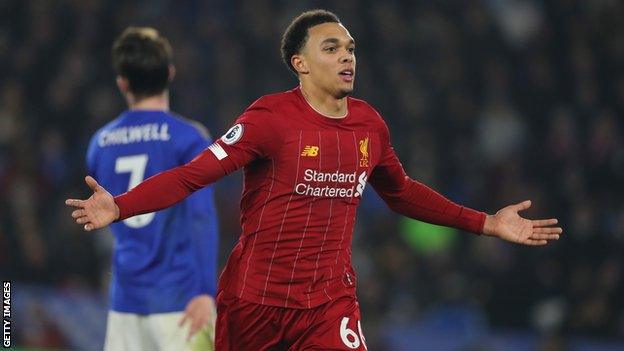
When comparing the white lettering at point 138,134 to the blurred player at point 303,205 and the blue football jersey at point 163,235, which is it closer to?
the blue football jersey at point 163,235

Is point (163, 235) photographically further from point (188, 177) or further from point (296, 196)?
point (188, 177)

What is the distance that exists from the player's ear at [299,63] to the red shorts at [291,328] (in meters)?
0.98

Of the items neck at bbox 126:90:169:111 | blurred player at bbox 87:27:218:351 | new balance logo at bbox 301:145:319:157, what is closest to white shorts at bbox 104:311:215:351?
blurred player at bbox 87:27:218:351

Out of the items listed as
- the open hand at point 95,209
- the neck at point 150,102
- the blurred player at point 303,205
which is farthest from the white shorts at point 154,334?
the open hand at point 95,209

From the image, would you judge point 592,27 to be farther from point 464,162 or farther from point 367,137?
point 367,137

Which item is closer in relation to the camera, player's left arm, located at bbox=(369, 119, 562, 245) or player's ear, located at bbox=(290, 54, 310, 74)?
player's ear, located at bbox=(290, 54, 310, 74)

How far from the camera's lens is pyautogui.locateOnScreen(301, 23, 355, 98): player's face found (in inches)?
188

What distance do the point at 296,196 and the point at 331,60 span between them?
1.94 feet

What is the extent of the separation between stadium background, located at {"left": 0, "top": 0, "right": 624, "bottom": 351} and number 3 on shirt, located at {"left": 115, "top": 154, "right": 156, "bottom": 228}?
186 inches

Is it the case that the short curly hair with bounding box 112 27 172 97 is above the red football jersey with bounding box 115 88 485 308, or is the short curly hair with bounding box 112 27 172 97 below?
above

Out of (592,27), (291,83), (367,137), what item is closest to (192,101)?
(291,83)

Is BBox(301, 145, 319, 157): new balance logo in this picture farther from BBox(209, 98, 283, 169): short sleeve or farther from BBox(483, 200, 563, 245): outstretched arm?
BBox(483, 200, 563, 245): outstretched arm

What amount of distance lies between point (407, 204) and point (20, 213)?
673 centimetres

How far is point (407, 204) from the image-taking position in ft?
17.0
